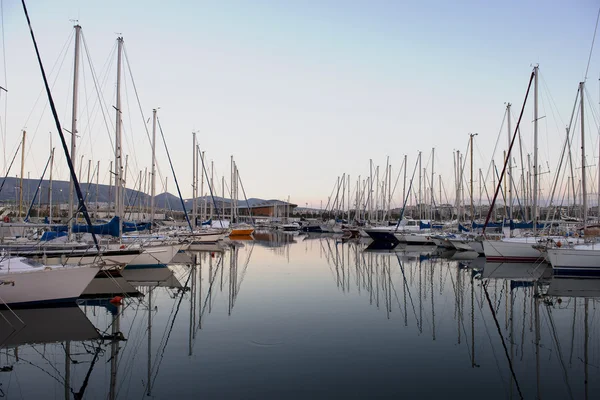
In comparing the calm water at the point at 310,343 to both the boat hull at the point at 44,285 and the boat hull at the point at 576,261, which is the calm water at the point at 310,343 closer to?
the boat hull at the point at 44,285

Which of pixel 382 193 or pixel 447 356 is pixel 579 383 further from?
pixel 382 193

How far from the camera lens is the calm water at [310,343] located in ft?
27.1

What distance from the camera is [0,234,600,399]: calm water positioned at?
8.27 m

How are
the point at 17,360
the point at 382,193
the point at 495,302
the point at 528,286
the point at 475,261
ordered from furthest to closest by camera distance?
1. the point at 382,193
2. the point at 475,261
3. the point at 528,286
4. the point at 495,302
5. the point at 17,360

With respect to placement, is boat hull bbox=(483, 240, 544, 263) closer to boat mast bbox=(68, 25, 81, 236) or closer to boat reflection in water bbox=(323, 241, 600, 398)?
boat reflection in water bbox=(323, 241, 600, 398)

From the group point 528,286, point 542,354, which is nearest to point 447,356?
point 542,354

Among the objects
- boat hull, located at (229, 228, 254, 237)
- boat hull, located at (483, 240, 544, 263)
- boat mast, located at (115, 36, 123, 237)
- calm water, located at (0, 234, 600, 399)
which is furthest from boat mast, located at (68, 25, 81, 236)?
boat hull, located at (229, 228, 254, 237)

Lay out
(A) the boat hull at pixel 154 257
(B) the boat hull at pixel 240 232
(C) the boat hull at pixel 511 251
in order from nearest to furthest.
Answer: (A) the boat hull at pixel 154 257 < (C) the boat hull at pixel 511 251 < (B) the boat hull at pixel 240 232

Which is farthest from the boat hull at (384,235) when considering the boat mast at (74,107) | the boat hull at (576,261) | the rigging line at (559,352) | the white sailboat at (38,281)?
the white sailboat at (38,281)

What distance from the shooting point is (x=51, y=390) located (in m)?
8.18

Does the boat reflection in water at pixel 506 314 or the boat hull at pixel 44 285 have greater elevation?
the boat hull at pixel 44 285

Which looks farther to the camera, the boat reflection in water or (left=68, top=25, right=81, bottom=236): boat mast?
(left=68, top=25, right=81, bottom=236): boat mast

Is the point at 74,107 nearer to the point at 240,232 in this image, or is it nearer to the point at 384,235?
the point at 384,235

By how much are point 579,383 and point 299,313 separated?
25.3 ft
